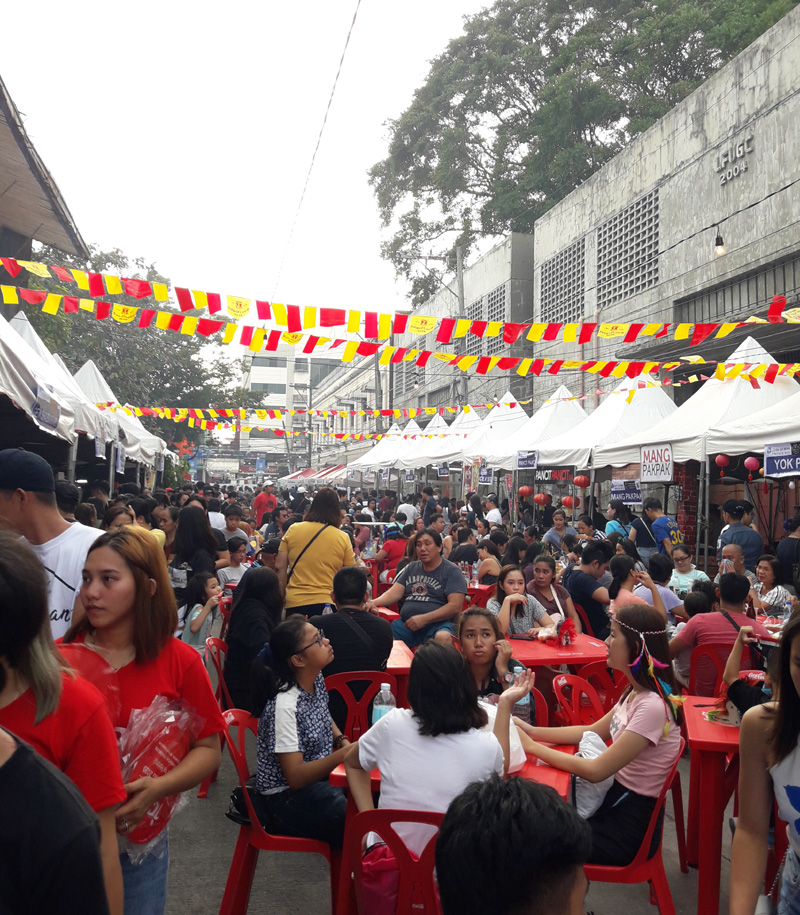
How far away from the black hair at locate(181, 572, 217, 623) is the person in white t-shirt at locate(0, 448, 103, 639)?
2760 mm

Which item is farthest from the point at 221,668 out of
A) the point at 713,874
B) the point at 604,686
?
the point at 713,874

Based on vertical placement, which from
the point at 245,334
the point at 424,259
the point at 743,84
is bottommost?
the point at 245,334

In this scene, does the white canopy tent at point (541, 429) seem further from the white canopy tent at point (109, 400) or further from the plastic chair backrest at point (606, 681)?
the plastic chair backrest at point (606, 681)

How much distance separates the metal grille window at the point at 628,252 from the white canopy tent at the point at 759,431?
338 inches

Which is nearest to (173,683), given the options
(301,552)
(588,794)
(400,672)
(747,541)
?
(588,794)

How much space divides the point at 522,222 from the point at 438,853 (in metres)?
31.3

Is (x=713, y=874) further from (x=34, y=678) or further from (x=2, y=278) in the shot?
(x=2, y=278)

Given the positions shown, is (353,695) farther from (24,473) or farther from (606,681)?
(24,473)

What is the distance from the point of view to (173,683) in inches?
86.7

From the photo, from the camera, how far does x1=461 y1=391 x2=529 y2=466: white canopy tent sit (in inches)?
712

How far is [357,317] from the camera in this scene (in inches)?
405

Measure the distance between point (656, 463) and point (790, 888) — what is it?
9061 millimetres

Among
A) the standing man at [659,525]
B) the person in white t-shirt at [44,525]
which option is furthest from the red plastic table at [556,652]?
the standing man at [659,525]

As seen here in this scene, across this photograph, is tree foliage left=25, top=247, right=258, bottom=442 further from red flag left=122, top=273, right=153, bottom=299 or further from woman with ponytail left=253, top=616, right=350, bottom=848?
woman with ponytail left=253, top=616, right=350, bottom=848
